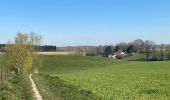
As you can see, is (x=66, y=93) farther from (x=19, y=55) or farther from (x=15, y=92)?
(x=19, y=55)

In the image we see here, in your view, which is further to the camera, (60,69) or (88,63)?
(88,63)

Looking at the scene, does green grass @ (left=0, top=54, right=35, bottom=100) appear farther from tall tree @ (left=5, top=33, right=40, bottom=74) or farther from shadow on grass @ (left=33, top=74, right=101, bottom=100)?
tall tree @ (left=5, top=33, right=40, bottom=74)

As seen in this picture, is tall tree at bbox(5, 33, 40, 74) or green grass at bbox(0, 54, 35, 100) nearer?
green grass at bbox(0, 54, 35, 100)

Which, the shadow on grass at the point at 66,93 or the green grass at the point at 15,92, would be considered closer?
the shadow on grass at the point at 66,93

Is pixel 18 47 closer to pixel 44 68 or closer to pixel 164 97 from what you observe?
pixel 44 68

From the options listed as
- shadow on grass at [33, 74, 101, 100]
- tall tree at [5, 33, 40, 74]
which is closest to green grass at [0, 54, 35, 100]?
shadow on grass at [33, 74, 101, 100]

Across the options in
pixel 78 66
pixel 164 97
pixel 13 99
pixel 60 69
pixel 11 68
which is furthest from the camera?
pixel 78 66

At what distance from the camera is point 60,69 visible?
348 ft

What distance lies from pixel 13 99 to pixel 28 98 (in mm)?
898

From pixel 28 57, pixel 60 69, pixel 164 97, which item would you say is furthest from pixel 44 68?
pixel 164 97

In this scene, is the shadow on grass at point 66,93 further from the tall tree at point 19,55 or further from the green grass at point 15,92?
the tall tree at point 19,55

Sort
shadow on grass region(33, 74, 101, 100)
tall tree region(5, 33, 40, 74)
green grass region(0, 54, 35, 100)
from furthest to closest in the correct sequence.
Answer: tall tree region(5, 33, 40, 74), green grass region(0, 54, 35, 100), shadow on grass region(33, 74, 101, 100)

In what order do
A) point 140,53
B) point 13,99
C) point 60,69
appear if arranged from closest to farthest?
point 13,99
point 60,69
point 140,53

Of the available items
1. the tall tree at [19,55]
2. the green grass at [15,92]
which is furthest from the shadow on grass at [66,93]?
the tall tree at [19,55]
